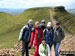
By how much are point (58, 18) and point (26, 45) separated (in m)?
72.8

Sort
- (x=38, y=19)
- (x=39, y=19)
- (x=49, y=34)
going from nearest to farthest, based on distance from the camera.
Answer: (x=49, y=34) → (x=39, y=19) → (x=38, y=19)

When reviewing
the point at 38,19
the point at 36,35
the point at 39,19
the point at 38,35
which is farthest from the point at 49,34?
the point at 38,19

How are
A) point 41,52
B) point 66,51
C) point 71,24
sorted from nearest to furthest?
point 41,52 → point 66,51 → point 71,24

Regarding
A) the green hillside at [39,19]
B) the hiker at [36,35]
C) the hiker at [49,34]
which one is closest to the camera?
the hiker at [36,35]

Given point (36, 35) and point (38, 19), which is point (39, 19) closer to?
point (38, 19)

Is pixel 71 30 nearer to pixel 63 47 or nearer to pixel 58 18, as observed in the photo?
pixel 58 18

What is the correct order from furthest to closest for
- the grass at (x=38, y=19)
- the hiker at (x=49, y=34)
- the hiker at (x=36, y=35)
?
the grass at (x=38, y=19), the hiker at (x=49, y=34), the hiker at (x=36, y=35)

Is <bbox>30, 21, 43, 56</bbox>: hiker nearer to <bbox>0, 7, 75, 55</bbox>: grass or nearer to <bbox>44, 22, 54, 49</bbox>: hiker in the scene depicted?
<bbox>44, 22, 54, 49</bbox>: hiker

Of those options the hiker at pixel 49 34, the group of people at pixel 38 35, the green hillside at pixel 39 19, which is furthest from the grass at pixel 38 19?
the hiker at pixel 49 34

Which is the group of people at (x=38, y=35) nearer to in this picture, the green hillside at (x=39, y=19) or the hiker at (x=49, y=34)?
the hiker at (x=49, y=34)

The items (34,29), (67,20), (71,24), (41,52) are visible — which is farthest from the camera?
(67,20)

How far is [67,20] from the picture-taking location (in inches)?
3310

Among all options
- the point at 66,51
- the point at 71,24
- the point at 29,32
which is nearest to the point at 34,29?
the point at 29,32

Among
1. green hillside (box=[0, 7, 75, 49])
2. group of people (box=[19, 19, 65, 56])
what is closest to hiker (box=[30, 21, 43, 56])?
group of people (box=[19, 19, 65, 56])
